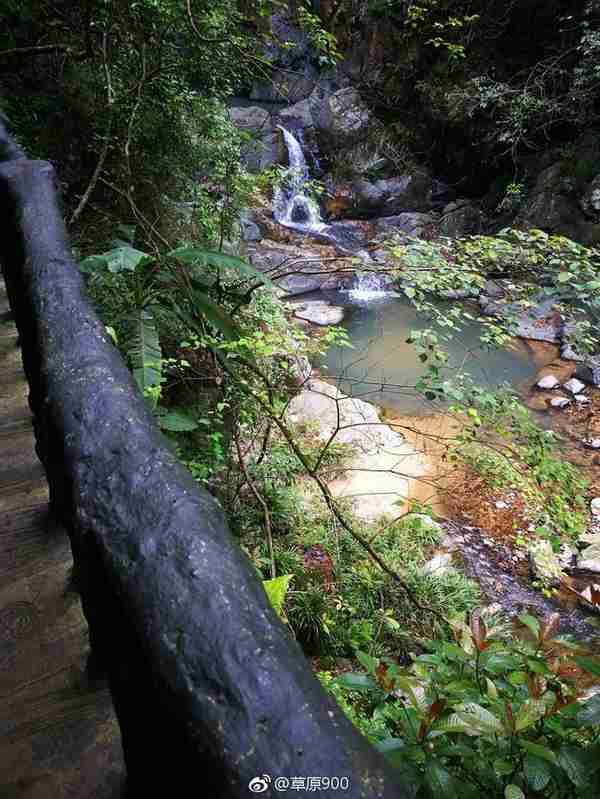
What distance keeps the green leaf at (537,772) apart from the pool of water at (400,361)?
673 centimetres

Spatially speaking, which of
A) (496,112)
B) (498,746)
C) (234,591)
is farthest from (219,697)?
(496,112)

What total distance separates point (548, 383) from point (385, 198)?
8.72 meters

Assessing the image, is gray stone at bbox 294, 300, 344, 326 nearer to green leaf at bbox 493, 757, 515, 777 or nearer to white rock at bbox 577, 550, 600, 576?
white rock at bbox 577, 550, 600, 576

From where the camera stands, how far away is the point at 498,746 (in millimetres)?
1254

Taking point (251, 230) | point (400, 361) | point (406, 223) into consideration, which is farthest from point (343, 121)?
point (400, 361)

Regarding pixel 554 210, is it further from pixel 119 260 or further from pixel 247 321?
pixel 119 260

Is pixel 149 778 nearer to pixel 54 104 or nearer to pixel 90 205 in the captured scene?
pixel 90 205

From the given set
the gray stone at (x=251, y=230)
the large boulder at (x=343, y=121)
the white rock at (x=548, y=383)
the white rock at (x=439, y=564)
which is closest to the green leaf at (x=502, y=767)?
the white rock at (x=439, y=564)

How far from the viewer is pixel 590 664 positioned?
1167mm

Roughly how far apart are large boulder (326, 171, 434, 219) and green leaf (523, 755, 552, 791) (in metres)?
15.4

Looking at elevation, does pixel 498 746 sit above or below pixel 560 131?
below

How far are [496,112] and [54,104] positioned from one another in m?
11.5

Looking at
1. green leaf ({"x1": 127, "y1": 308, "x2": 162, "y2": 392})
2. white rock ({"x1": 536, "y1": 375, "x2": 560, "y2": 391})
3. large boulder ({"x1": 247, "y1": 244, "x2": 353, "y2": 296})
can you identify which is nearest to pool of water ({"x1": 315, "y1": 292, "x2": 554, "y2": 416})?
white rock ({"x1": 536, "y1": 375, "x2": 560, "y2": 391})

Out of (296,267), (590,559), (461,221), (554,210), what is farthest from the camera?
(461,221)
